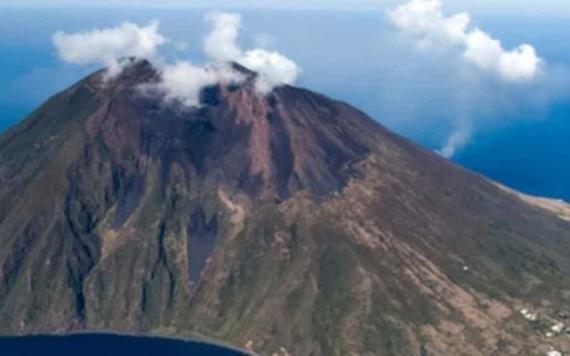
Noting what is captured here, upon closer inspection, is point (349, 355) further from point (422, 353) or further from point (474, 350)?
point (474, 350)

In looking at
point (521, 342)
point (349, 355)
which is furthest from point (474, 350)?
point (349, 355)

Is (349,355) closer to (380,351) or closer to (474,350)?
(380,351)

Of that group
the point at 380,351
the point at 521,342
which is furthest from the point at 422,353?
the point at 521,342

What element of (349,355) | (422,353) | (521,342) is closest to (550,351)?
(521,342)

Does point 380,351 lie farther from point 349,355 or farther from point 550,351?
point 550,351

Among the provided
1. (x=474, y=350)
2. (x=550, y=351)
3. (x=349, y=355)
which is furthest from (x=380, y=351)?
(x=550, y=351)
